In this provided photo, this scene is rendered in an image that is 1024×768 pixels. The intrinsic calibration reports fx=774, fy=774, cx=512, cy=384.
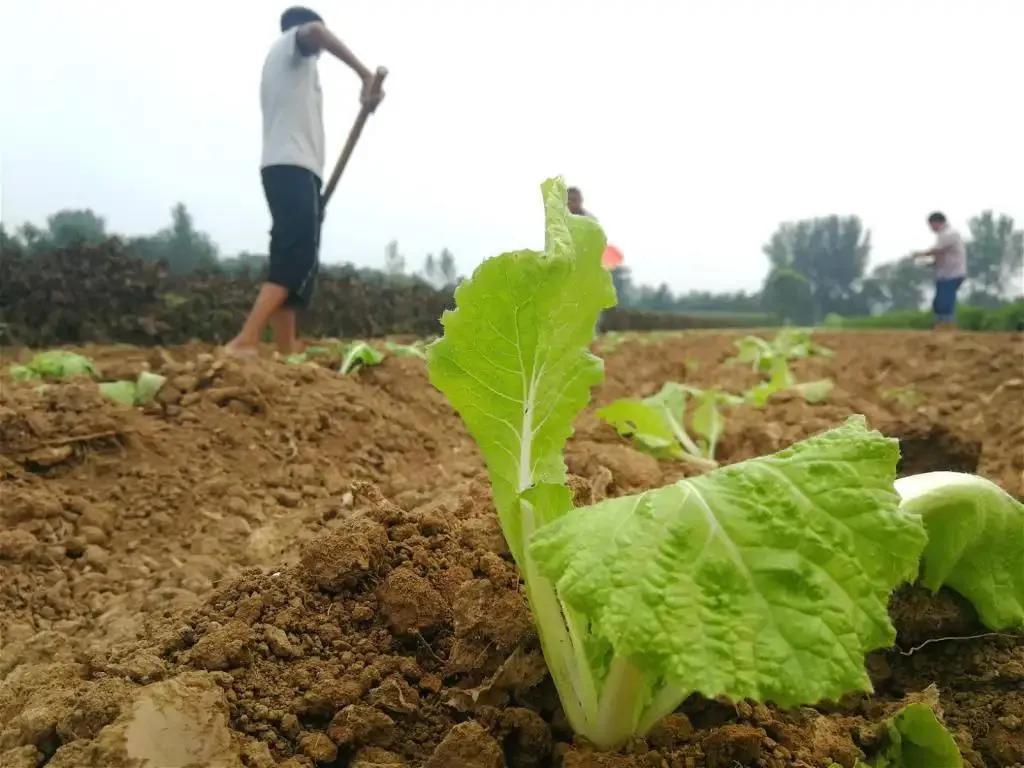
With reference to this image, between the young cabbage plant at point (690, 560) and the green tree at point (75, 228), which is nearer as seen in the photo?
the young cabbage plant at point (690, 560)

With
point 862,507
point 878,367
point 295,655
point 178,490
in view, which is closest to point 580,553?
point 862,507

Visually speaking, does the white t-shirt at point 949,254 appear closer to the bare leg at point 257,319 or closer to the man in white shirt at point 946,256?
the man in white shirt at point 946,256

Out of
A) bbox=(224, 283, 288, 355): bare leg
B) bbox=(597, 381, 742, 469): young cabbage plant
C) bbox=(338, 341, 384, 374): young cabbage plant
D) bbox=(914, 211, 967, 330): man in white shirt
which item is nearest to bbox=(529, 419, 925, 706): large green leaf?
bbox=(597, 381, 742, 469): young cabbage plant

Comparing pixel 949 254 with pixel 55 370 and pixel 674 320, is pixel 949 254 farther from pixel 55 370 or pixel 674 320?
pixel 55 370

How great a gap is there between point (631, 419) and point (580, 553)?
2417 millimetres

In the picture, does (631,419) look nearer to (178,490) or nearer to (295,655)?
(178,490)

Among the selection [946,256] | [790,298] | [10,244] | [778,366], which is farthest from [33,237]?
[790,298]

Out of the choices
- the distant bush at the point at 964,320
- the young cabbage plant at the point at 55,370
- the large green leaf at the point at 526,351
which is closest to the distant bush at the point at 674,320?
the distant bush at the point at 964,320

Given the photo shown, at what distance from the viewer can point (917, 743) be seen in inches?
47.1

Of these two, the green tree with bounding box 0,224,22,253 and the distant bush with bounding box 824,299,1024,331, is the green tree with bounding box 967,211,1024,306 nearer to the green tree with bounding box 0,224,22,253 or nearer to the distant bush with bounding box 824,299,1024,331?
the distant bush with bounding box 824,299,1024,331

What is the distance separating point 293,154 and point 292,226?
1.67ft

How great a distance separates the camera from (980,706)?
138cm

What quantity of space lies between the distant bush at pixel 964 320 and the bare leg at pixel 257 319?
43.5 feet

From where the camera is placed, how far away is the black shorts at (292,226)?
5398 millimetres
